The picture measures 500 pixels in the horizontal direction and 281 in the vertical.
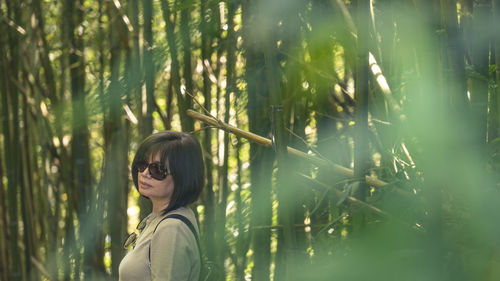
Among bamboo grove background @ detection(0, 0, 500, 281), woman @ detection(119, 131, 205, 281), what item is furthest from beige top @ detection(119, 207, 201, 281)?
bamboo grove background @ detection(0, 0, 500, 281)

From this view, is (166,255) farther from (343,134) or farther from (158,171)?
(343,134)

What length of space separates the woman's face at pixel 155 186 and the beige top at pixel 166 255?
0.04 metres

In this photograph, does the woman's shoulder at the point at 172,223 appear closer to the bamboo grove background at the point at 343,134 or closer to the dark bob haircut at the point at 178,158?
the dark bob haircut at the point at 178,158

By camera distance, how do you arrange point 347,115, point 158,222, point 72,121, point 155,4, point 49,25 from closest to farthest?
1. point 158,222
2. point 72,121
3. point 347,115
4. point 155,4
5. point 49,25

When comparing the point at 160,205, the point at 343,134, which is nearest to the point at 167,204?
the point at 160,205

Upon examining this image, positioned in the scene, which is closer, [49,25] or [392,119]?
[392,119]

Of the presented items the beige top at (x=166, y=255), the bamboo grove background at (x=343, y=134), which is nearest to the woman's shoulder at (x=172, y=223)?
the beige top at (x=166, y=255)

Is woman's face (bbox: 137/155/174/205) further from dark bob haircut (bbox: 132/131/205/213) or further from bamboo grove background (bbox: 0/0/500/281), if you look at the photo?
bamboo grove background (bbox: 0/0/500/281)

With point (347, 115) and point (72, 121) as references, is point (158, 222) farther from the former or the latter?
point (347, 115)

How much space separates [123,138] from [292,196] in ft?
3.77

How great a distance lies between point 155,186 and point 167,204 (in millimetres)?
44

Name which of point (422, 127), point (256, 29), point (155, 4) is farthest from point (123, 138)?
point (422, 127)

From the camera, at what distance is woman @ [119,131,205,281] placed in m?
0.99

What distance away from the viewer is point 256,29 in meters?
1.13
